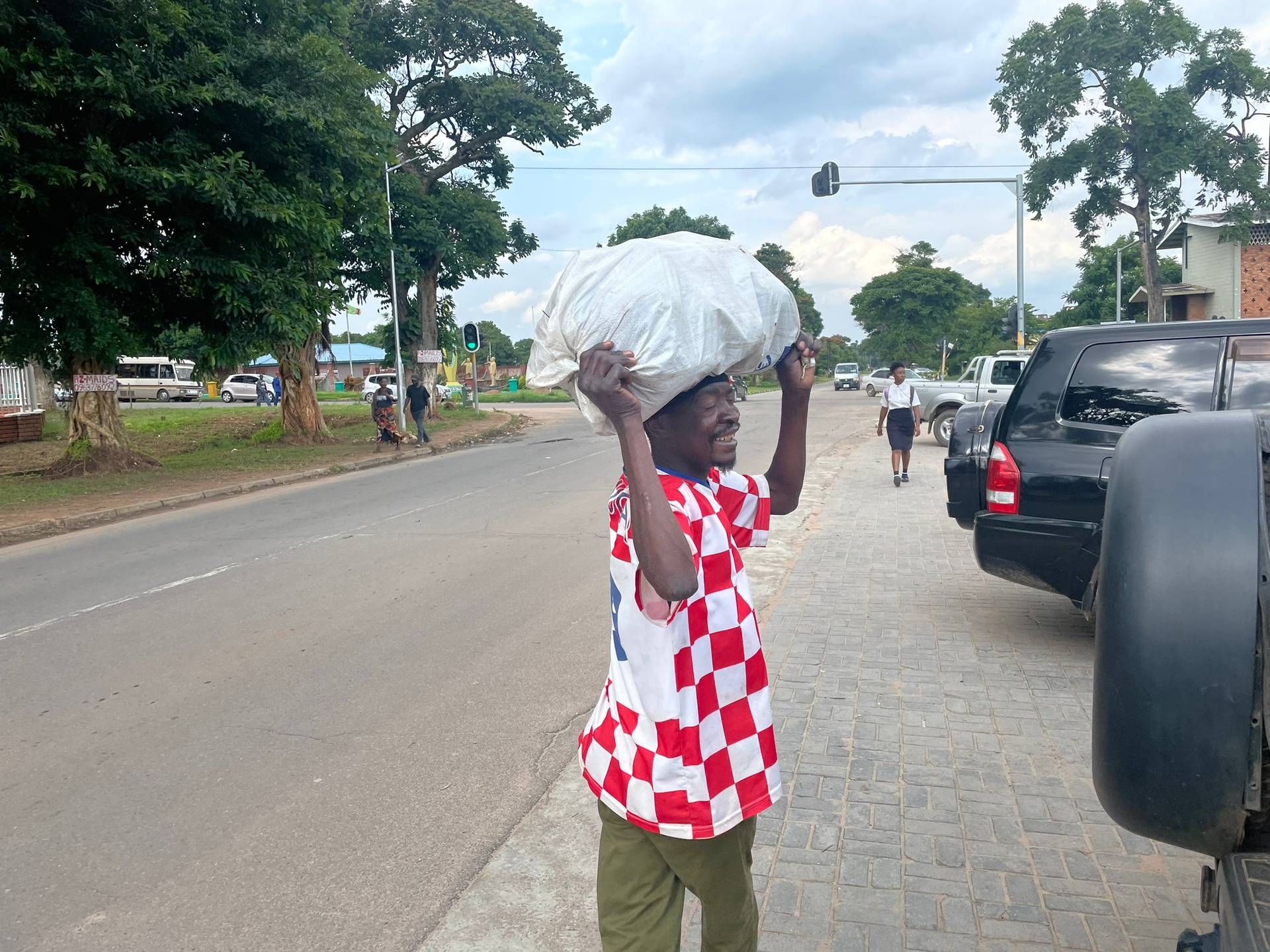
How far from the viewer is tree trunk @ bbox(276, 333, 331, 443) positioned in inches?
917

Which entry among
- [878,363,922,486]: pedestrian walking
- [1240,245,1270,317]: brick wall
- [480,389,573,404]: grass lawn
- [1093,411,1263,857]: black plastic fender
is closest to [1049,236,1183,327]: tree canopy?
[1240,245,1270,317]: brick wall

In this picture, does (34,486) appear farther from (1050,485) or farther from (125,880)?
(1050,485)

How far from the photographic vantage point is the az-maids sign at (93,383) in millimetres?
16109

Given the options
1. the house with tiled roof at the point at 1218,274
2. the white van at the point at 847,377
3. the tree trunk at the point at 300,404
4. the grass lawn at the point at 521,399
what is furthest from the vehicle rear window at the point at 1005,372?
the white van at the point at 847,377

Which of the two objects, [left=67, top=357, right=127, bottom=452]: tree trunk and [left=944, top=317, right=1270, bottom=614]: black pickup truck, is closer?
[left=944, top=317, right=1270, bottom=614]: black pickup truck

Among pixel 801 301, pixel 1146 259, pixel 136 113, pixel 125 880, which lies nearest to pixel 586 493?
pixel 136 113

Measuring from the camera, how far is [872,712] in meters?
4.62

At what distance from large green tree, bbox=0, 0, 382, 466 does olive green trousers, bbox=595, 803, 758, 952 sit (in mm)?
13082

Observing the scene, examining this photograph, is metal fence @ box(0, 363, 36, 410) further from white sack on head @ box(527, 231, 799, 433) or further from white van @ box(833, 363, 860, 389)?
white van @ box(833, 363, 860, 389)

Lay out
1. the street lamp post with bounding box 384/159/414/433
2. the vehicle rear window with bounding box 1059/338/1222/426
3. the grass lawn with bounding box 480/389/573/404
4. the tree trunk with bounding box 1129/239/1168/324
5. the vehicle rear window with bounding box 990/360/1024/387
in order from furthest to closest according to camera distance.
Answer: the grass lawn with bounding box 480/389/573/404 → the tree trunk with bounding box 1129/239/1168/324 → the street lamp post with bounding box 384/159/414/433 → the vehicle rear window with bounding box 990/360/1024/387 → the vehicle rear window with bounding box 1059/338/1222/426

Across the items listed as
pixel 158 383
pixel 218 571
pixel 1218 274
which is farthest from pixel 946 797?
pixel 158 383

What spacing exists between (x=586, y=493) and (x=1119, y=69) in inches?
1079

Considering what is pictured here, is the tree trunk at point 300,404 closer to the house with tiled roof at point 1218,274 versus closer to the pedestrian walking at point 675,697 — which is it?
the pedestrian walking at point 675,697

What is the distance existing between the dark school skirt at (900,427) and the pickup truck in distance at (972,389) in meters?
5.28
